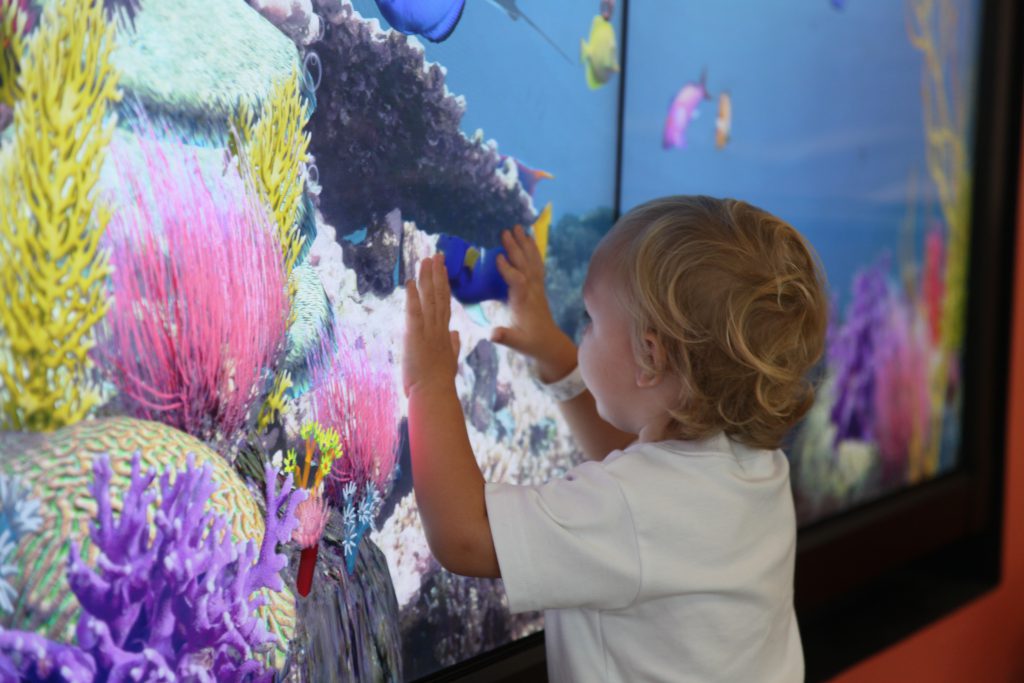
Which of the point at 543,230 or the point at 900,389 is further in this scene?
the point at 900,389

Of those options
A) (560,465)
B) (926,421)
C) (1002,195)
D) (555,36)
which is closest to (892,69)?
(1002,195)

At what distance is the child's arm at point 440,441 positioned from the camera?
36.8 inches

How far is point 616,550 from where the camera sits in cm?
95

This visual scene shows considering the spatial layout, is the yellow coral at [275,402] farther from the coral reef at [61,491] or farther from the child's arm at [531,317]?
the child's arm at [531,317]

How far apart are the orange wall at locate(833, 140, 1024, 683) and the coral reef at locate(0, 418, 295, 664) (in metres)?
1.52

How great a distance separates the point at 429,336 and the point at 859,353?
3.51 ft

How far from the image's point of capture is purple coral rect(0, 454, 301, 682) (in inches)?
28.5

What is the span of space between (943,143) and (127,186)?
1732 millimetres

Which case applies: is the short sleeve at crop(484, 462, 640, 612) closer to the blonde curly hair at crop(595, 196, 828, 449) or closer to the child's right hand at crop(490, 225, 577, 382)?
the blonde curly hair at crop(595, 196, 828, 449)

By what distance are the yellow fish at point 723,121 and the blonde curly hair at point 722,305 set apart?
0.44 m

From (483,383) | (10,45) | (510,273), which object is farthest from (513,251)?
(10,45)

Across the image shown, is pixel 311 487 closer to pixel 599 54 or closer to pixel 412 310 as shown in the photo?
pixel 412 310

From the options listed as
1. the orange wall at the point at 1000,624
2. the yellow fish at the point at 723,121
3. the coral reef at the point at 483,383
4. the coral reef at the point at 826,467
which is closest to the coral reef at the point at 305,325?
the coral reef at the point at 483,383

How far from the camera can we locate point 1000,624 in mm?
2248
